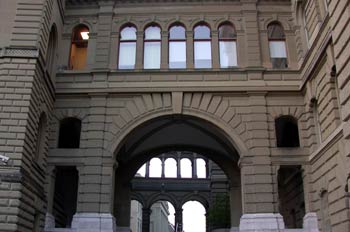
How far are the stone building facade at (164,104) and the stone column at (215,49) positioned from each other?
0.08 meters

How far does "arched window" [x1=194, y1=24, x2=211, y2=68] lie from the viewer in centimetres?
2364

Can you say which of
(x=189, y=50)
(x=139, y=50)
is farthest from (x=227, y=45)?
(x=139, y=50)

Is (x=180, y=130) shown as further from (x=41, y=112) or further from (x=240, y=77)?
(x=41, y=112)

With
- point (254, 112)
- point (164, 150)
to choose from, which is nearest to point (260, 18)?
point (254, 112)

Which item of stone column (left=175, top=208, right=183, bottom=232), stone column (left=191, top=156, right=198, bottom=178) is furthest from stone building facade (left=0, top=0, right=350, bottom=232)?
stone column (left=191, top=156, right=198, bottom=178)

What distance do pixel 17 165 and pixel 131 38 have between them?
33.2 ft

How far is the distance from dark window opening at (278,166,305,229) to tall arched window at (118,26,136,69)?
9531 millimetres

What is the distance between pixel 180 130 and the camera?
2617 centimetres

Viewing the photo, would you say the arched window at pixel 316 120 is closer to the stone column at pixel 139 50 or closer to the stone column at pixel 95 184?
the stone column at pixel 139 50

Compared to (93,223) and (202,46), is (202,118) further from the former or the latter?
(93,223)

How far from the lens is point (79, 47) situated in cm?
2458

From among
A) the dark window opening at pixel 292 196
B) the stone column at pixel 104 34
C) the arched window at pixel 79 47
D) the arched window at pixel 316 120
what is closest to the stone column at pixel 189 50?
the stone column at pixel 104 34

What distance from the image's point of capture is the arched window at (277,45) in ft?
77.1

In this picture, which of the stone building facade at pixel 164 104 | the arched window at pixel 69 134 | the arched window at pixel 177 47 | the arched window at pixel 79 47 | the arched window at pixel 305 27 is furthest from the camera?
the arched window at pixel 69 134
